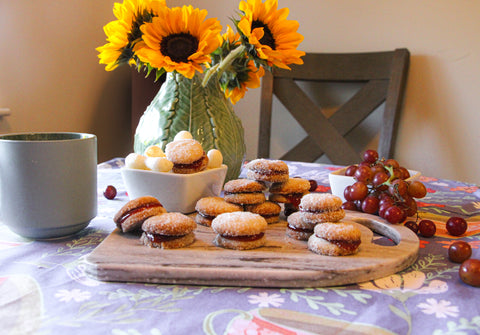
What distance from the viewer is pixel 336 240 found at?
21.1 inches

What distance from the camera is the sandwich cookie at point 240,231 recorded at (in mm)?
539

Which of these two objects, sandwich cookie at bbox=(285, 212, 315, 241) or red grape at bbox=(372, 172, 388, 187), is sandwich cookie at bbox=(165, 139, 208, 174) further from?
red grape at bbox=(372, 172, 388, 187)

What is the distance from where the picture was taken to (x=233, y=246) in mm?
552

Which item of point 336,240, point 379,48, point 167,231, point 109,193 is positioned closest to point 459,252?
point 336,240

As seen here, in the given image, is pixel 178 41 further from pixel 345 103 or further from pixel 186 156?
pixel 345 103

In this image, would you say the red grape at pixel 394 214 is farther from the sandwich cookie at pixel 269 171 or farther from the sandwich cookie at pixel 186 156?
the sandwich cookie at pixel 186 156

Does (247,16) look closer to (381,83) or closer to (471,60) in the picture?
(381,83)

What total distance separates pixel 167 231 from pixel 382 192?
0.47 m

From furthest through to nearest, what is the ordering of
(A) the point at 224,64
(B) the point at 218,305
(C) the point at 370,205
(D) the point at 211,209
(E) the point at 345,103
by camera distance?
1. (E) the point at 345,103
2. (A) the point at 224,64
3. (C) the point at 370,205
4. (D) the point at 211,209
5. (B) the point at 218,305

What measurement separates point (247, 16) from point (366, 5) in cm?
147

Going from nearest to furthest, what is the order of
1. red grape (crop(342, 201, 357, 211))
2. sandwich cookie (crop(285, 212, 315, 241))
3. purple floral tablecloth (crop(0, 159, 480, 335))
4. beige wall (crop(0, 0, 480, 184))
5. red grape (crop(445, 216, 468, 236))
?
purple floral tablecloth (crop(0, 159, 480, 335)) < sandwich cookie (crop(285, 212, 315, 241)) < red grape (crop(445, 216, 468, 236)) < red grape (crop(342, 201, 357, 211)) < beige wall (crop(0, 0, 480, 184))

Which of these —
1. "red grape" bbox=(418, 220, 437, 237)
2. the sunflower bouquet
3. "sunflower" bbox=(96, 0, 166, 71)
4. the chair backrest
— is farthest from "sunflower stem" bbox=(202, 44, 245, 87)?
the chair backrest

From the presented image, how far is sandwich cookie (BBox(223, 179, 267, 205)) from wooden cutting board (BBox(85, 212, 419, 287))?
4.1 inches

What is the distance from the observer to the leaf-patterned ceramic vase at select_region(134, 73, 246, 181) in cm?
88
